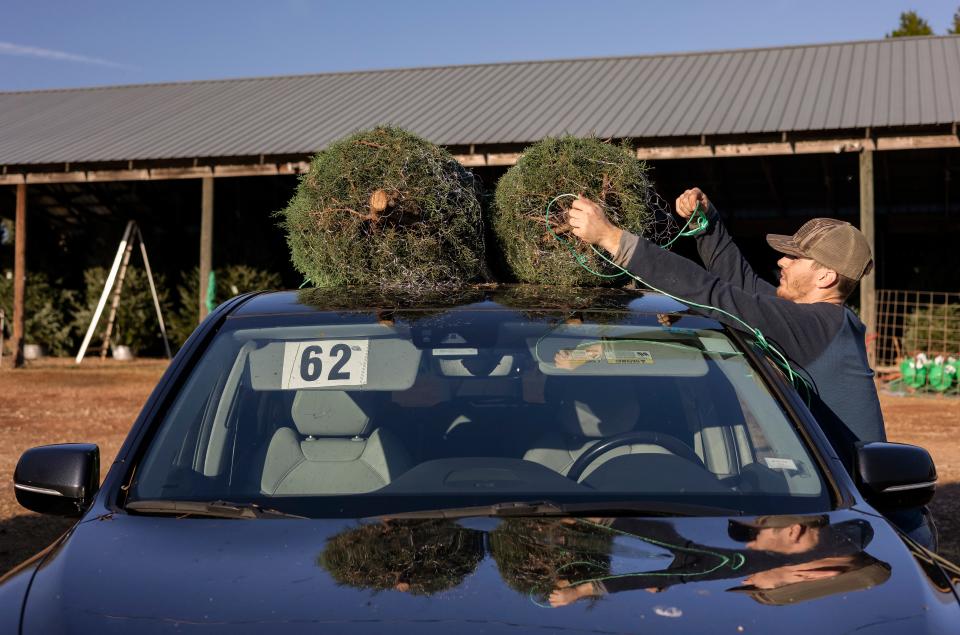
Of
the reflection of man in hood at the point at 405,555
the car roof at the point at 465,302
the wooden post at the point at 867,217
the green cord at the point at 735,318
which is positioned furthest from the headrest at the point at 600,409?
the wooden post at the point at 867,217

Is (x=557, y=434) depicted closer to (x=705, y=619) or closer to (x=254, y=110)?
(x=705, y=619)

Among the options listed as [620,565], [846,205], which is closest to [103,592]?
[620,565]

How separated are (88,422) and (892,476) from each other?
11566 mm

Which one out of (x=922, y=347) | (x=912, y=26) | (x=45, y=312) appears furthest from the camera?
(x=912, y=26)

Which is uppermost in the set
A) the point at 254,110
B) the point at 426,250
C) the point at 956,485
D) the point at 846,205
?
the point at 254,110

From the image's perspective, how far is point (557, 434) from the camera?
9.85 ft

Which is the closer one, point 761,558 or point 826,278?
point 761,558

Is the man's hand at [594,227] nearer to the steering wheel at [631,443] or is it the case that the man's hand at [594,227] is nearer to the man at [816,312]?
the man at [816,312]

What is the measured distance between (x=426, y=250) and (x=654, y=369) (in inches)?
44.2

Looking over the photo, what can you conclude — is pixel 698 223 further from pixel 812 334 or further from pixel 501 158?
pixel 501 158

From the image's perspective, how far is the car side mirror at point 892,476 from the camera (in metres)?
2.56

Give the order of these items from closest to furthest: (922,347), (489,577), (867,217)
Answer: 1. (489,577)
2. (867,217)
3. (922,347)

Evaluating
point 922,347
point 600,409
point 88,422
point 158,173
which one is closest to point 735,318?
point 600,409

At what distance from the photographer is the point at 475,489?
2521 mm
